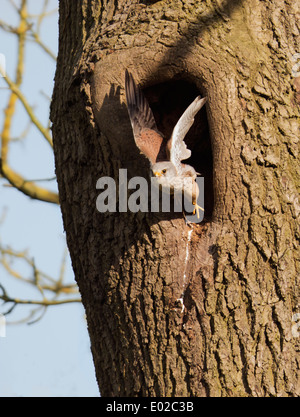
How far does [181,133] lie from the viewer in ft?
8.75

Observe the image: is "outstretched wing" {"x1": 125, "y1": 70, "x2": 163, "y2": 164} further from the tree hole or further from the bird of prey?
the tree hole

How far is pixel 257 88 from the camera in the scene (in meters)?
2.60

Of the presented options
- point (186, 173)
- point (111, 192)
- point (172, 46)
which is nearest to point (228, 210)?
point (186, 173)

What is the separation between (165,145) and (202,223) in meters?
0.45

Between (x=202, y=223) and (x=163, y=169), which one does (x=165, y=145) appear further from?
(x=202, y=223)

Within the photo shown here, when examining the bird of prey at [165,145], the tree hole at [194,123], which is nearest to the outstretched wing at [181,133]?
the bird of prey at [165,145]

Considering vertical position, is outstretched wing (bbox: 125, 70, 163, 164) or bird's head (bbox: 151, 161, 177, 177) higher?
outstretched wing (bbox: 125, 70, 163, 164)

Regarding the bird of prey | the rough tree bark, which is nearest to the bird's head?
the bird of prey

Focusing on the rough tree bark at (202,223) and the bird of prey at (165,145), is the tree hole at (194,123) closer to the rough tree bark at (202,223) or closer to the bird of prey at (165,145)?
the rough tree bark at (202,223)

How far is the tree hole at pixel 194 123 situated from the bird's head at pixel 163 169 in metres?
0.34

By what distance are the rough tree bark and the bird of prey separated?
68 millimetres

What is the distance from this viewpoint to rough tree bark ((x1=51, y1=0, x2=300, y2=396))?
8.00ft
